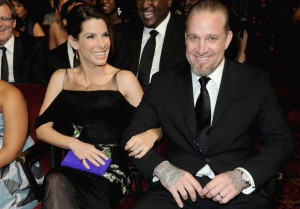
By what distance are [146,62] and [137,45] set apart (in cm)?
22

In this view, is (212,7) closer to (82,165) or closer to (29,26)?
(82,165)

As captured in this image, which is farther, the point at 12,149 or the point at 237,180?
the point at 12,149

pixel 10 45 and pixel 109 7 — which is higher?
pixel 109 7

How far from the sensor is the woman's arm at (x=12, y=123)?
7.13 feet

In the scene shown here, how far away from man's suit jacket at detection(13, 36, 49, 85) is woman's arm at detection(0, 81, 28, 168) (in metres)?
1.10

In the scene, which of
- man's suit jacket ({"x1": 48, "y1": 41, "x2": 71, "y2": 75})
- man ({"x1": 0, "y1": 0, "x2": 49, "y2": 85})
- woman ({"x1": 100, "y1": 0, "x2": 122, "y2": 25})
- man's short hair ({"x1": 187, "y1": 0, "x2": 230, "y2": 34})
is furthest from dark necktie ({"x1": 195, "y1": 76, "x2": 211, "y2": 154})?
woman ({"x1": 100, "y1": 0, "x2": 122, "y2": 25})

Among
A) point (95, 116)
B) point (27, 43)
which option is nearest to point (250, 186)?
point (95, 116)

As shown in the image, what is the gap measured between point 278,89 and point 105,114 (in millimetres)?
4239

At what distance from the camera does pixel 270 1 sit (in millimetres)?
9367

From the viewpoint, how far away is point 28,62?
3.33 meters

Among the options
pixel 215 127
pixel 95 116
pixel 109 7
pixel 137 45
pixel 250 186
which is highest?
pixel 109 7

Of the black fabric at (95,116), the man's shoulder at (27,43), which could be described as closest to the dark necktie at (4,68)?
the man's shoulder at (27,43)

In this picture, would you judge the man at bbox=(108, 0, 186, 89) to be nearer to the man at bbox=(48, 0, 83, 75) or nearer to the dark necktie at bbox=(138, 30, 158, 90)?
the dark necktie at bbox=(138, 30, 158, 90)

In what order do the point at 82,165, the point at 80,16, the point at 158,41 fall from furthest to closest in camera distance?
the point at 158,41, the point at 80,16, the point at 82,165
